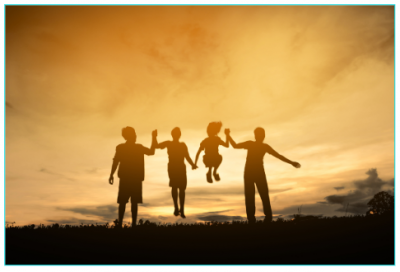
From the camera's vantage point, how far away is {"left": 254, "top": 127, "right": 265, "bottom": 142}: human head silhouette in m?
10.9

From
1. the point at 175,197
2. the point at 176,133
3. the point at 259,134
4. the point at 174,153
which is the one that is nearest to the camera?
the point at 259,134

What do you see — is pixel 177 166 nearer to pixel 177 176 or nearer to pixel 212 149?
pixel 177 176

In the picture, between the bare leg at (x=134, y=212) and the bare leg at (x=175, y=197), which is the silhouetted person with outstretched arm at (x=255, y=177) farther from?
the bare leg at (x=134, y=212)

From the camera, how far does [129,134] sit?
10.7 meters

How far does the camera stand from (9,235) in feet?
30.9

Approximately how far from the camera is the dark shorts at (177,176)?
10.9m

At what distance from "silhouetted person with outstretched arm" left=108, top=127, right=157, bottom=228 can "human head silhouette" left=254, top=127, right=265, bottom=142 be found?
408cm

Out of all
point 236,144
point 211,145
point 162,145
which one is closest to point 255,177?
point 236,144

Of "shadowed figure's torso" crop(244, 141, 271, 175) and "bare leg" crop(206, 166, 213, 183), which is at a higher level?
"shadowed figure's torso" crop(244, 141, 271, 175)

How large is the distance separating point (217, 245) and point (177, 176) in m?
3.49

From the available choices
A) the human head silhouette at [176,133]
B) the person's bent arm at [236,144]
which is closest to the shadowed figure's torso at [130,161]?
the human head silhouette at [176,133]

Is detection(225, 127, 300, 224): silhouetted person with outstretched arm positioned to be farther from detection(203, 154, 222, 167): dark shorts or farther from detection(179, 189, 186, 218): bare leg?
detection(179, 189, 186, 218): bare leg

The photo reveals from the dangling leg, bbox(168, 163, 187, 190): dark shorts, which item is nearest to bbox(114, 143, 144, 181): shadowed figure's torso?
bbox(168, 163, 187, 190): dark shorts

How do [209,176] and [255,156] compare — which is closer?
[255,156]
